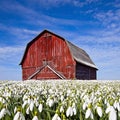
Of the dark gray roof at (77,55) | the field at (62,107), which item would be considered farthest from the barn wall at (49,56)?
the field at (62,107)

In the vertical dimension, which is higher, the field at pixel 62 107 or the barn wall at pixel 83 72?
the barn wall at pixel 83 72

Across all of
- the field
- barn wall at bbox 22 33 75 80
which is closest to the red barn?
barn wall at bbox 22 33 75 80

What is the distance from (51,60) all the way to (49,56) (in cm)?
88

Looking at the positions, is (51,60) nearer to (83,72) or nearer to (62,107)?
(83,72)

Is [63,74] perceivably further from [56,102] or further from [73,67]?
[56,102]

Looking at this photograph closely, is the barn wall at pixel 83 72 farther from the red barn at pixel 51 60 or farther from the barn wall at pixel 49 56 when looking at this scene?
the barn wall at pixel 49 56

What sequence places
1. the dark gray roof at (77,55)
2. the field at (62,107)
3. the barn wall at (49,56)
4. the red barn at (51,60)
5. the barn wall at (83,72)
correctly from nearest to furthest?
the field at (62,107) → the red barn at (51,60) → the barn wall at (49,56) → the barn wall at (83,72) → the dark gray roof at (77,55)

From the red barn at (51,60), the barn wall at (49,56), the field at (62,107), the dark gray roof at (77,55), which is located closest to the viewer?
the field at (62,107)

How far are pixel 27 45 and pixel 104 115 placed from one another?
151 ft

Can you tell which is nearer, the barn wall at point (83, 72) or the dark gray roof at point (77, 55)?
the barn wall at point (83, 72)

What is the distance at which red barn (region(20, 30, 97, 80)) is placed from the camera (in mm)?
44188

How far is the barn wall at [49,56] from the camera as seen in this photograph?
44438 millimetres

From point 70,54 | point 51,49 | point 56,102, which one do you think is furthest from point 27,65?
point 56,102

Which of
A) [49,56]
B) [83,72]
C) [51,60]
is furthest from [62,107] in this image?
[83,72]
